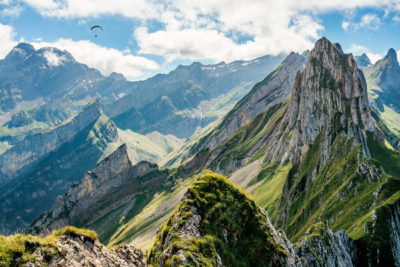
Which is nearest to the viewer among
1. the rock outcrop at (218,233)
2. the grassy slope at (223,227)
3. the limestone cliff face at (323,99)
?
the rock outcrop at (218,233)

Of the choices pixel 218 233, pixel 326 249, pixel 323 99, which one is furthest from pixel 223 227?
pixel 323 99

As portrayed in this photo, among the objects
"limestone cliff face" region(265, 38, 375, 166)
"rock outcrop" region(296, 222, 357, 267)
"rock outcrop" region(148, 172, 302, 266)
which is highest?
"limestone cliff face" region(265, 38, 375, 166)

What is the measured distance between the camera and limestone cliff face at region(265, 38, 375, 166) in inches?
5315

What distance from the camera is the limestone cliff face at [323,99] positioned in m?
135

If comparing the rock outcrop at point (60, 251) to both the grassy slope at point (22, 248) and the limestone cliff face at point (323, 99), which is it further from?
the limestone cliff face at point (323, 99)

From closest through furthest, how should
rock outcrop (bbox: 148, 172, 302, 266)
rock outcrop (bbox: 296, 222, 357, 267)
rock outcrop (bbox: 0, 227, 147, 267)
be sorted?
1. rock outcrop (bbox: 0, 227, 147, 267)
2. rock outcrop (bbox: 148, 172, 302, 266)
3. rock outcrop (bbox: 296, 222, 357, 267)

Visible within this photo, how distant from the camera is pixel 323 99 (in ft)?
520

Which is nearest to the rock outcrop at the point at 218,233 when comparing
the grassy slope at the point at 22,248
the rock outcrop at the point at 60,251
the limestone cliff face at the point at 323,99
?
the rock outcrop at the point at 60,251

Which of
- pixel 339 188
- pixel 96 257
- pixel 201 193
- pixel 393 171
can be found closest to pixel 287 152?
pixel 393 171

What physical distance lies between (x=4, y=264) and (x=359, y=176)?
71555 millimetres

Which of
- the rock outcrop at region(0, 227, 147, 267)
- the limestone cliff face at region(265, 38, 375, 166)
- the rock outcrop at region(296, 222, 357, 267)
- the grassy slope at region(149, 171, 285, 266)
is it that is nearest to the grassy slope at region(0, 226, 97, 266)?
the rock outcrop at region(0, 227, 147, 267)

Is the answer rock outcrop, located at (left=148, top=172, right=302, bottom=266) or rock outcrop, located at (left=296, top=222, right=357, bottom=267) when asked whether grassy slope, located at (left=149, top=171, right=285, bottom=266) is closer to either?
rock outcrop, located at (left=148, top=172, right=302, bottom=266)

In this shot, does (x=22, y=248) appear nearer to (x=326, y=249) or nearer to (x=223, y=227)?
(x=223, y=227)

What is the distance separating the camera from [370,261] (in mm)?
48438
